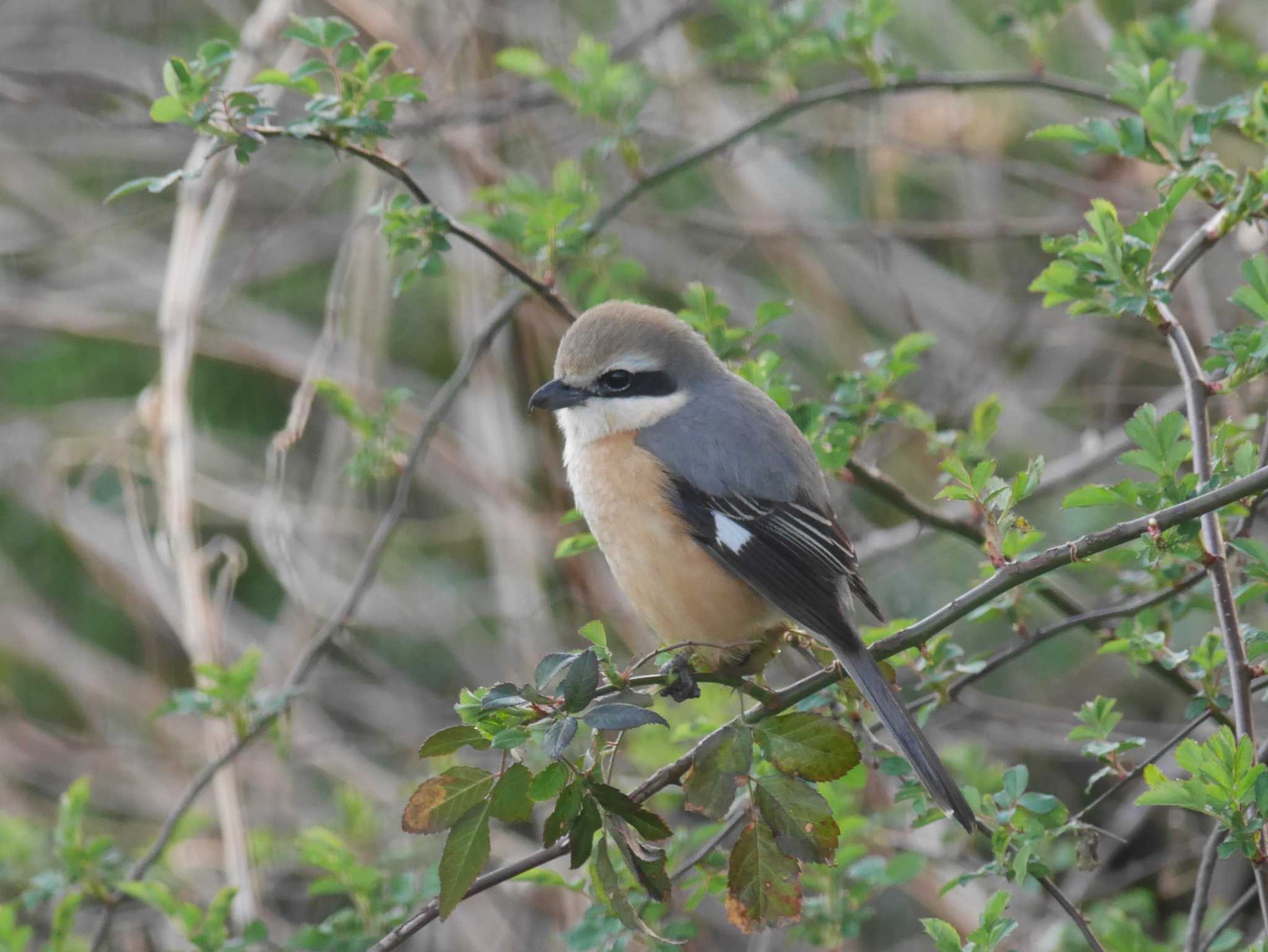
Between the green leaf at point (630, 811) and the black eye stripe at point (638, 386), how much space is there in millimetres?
1292

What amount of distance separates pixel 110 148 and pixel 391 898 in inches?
164

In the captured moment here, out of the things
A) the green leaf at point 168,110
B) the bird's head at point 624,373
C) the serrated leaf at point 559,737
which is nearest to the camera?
the serrated leaf at point 559,737

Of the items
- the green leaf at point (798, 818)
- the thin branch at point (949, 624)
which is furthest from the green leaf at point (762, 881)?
the thin branch at point (949, 624)

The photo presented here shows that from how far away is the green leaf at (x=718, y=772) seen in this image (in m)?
1.82

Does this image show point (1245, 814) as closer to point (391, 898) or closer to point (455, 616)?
point (391, 898)

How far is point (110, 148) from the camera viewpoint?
18.9 ft

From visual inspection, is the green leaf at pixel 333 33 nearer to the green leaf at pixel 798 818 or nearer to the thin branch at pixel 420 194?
the thin branch at pixel 420 194

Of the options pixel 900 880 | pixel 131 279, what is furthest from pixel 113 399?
pixel 900 880

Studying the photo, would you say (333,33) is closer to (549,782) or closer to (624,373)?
(624,373)

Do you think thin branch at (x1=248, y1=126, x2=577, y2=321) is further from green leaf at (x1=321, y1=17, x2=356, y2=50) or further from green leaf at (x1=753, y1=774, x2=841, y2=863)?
green leaf at (x1=753, y1=774, x2=841, y2=863)

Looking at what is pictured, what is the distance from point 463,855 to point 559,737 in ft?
0.69

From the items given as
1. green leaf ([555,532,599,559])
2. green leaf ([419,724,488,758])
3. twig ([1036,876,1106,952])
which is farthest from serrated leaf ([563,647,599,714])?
green leaf ([555,532,599,559])

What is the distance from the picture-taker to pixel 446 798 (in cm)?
177

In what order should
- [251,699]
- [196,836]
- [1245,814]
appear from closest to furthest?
[1245,814] < [251,699] < [196,836]
